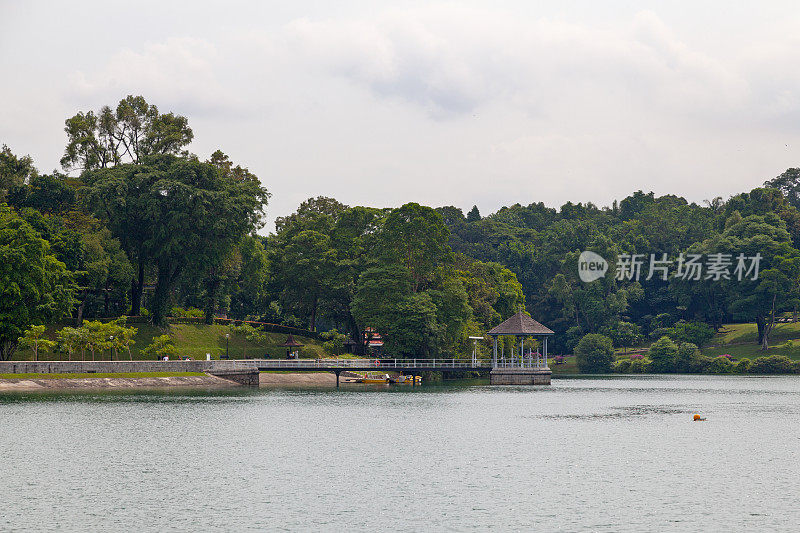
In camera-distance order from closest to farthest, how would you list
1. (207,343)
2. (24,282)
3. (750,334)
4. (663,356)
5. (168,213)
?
(24,282)
(168,213)
(207,343)
(663,356)
(750,334)

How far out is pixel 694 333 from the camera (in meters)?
155

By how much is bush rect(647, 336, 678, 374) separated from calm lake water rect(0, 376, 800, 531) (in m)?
77.8

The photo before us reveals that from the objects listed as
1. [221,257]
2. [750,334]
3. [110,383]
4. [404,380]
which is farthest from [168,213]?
[750,334]

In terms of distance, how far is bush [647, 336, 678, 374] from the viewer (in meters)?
149

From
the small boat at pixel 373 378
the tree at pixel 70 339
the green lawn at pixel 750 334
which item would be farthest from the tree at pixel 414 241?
the green lawn at pixel 750 334

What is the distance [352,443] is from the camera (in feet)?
159

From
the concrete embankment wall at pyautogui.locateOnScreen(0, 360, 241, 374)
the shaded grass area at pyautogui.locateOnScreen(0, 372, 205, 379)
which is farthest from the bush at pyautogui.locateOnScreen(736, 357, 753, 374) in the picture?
the shaded grass area at pyautogui.locateOnScreen(0, 372, 205, 379)

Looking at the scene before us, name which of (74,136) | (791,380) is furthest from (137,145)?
(791,380)

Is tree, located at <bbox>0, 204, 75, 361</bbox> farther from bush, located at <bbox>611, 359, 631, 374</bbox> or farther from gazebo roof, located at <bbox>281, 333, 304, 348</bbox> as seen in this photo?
bush, located at <bbox>611, 359, 631, 374</bbox>

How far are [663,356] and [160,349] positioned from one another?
273 ft

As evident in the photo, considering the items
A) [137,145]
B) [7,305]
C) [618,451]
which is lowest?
[618,451]

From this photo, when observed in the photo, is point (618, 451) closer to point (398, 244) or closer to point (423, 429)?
point (423, 429)

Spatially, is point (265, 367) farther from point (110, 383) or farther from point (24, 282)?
point (24, 282)

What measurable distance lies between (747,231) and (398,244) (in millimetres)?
75207
